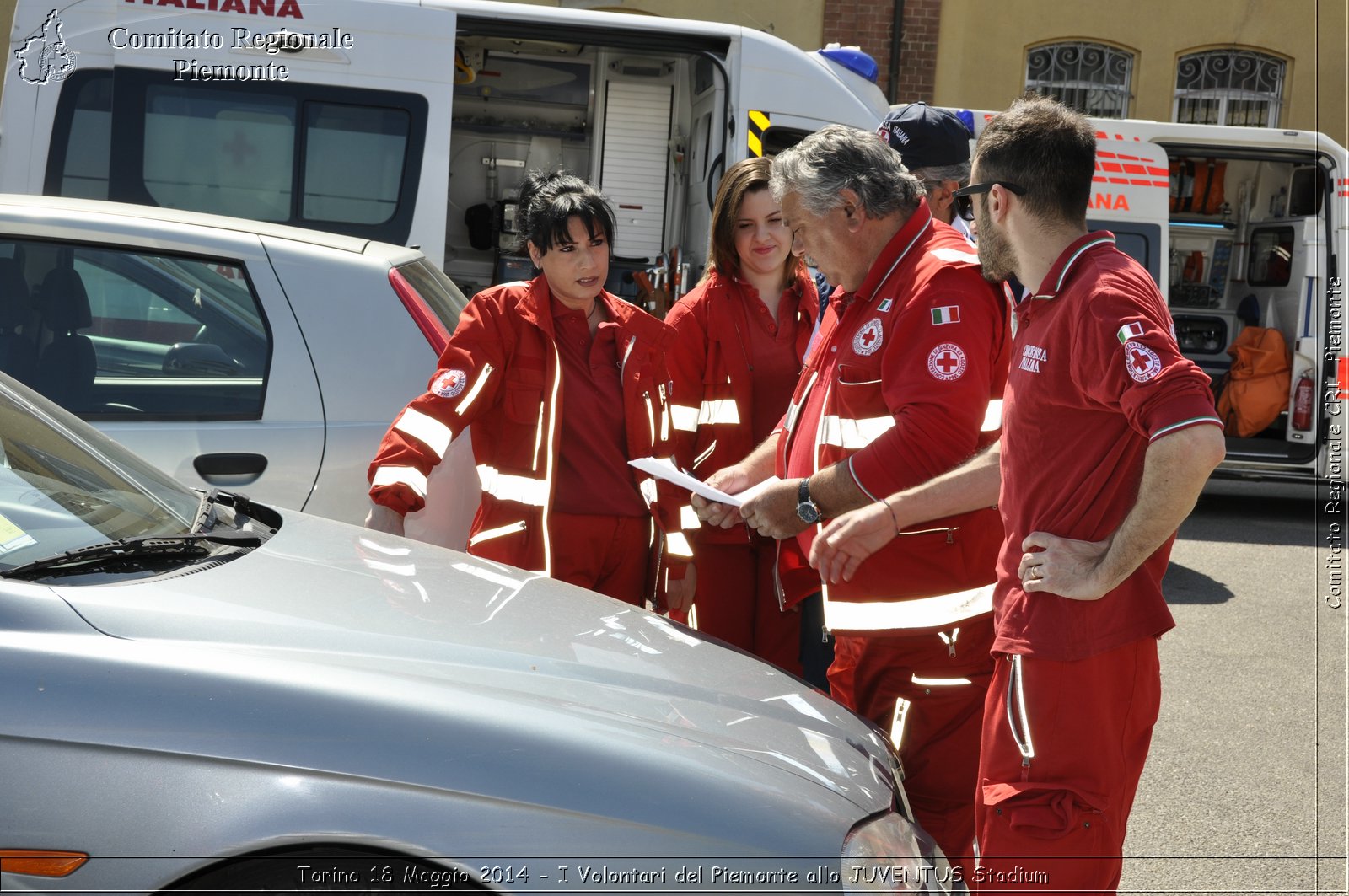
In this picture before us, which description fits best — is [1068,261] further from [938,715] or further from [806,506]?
[938,715]

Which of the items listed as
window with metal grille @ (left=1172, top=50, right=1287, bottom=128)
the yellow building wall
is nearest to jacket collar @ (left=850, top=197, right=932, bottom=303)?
the yellow building wall

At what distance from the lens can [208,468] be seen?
336 centimetres

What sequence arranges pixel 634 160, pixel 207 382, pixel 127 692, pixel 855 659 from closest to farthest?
pixel 127 692
pixel 855 659
pixel 207 382
pixel 634 160

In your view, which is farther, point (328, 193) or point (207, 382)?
point (328, 193)

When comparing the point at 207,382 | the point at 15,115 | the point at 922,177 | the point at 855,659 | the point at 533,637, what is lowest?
the point at 855,659

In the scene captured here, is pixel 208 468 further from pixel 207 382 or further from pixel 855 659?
pixel 855 659

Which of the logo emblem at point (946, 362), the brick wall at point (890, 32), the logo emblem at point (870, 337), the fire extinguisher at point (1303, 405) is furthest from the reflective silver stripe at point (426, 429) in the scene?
the brick wall at point (890, 32)

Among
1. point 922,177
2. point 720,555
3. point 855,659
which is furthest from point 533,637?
point 922,177

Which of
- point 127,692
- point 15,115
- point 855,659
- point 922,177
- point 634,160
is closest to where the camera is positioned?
point 127,692

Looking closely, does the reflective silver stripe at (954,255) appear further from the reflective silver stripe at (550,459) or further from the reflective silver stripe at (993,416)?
the reflective silver stripe at (550,459)

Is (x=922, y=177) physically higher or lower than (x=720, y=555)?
higher

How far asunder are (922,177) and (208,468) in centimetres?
210

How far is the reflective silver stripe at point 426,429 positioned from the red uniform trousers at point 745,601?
92 centimetres

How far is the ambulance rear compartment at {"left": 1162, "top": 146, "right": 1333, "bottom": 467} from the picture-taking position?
32.9 feet
